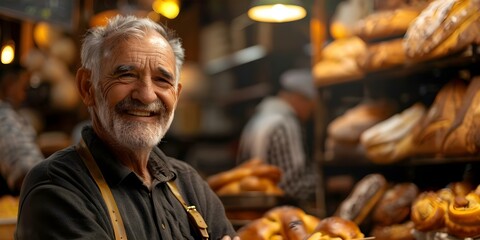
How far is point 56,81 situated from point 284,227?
3728 mm

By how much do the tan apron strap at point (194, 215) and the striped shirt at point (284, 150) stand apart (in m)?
3.05

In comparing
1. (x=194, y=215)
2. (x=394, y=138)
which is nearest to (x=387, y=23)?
(x=394, y=138)

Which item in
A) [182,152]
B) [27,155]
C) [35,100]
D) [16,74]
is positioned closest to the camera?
[27,155]

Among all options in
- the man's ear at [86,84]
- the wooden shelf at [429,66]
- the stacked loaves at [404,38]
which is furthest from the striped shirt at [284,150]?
the man's ear at [86,84]

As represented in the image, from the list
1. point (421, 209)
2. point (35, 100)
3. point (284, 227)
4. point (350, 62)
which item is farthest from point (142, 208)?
point (35, 100)

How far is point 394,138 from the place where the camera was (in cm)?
358

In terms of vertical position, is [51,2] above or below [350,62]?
above

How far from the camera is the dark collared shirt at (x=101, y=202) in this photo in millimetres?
1899

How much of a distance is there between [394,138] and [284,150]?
6.40ft

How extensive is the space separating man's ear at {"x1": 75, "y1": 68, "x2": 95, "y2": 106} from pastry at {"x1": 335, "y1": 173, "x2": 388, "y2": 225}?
1.81m

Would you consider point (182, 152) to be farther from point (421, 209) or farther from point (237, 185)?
point (421, 209)

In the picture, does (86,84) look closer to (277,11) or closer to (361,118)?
(361,118)

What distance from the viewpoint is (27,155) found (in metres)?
3.78

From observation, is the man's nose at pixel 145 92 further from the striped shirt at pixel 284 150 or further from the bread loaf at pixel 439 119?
the striped shirt at pixel 284 150
